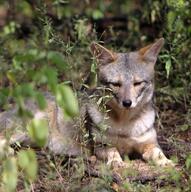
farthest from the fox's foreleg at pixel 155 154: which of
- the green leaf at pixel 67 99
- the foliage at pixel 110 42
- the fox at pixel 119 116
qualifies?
the green leaf at pixel 67 99

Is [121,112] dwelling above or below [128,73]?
below

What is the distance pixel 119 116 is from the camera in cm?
576

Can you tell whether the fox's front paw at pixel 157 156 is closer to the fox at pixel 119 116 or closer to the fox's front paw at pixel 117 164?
the fox at pixel 119 116

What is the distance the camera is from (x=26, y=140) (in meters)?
6.02

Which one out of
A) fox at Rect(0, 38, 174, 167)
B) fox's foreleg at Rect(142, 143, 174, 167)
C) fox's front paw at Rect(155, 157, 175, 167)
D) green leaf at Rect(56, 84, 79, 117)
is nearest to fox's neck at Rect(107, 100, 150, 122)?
fox at Rect(0, 38, 174, 167)

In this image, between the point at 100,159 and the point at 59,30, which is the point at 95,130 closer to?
the point at 100,159

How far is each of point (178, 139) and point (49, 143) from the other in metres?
1.29

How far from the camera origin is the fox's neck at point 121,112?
568 centimetres

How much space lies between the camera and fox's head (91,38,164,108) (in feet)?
18.2

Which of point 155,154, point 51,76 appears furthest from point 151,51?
point 51,76

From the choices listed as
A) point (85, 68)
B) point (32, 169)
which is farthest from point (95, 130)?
point (32, 169)

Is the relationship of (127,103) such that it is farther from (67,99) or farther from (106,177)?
(67,99)

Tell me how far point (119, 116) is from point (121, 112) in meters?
0.05

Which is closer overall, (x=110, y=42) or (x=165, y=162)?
(x=165, y=162)
